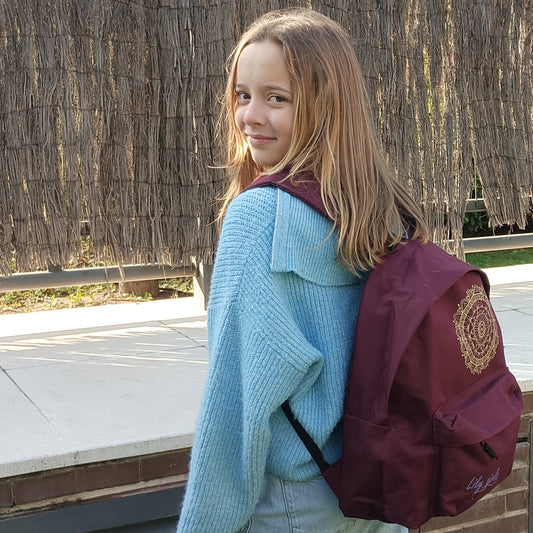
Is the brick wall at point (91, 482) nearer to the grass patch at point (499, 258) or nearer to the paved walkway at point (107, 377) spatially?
the paved walkway at point (107, 377)

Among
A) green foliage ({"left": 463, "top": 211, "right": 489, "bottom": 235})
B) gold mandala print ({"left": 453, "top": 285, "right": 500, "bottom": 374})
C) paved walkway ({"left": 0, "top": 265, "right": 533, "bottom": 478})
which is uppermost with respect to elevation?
gold mandala print ({"left": 453, "top": 285, "right": 500, "bottom": 374})

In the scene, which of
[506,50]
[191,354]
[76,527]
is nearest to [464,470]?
[76,527]

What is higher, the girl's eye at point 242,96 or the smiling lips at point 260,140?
the girl's eye at point 242,96

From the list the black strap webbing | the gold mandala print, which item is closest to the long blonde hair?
the gold mandala print

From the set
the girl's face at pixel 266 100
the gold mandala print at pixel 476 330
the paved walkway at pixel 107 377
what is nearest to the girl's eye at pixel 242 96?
the girl's face at pixel 266 100

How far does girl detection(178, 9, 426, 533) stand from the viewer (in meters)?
1.55

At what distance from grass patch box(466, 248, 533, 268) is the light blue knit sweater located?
7582 millimetres

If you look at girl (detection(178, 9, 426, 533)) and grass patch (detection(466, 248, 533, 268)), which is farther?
grass patch (detection(466, 248, 533, 268))

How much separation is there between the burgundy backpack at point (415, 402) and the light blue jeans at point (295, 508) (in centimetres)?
5

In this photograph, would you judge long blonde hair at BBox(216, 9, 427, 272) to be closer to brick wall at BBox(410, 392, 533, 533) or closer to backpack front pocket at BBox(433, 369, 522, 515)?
backpack front pocket at BBox(433, 369, 522, 515)

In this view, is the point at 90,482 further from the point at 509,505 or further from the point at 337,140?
the point at 509,505

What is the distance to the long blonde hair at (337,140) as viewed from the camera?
5.33 ft

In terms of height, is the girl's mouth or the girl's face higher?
the girl's face

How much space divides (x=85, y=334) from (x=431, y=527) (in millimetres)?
1705
